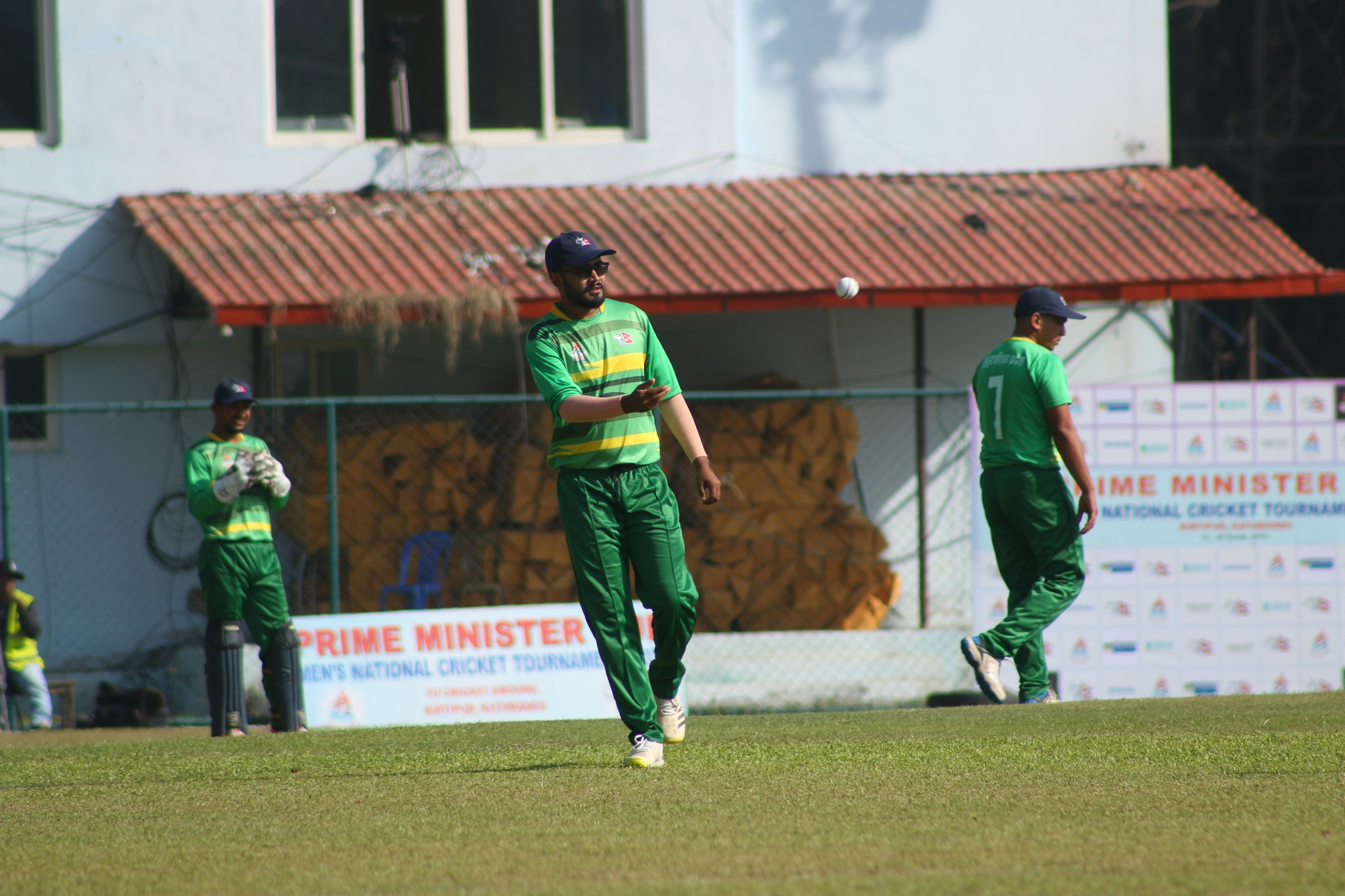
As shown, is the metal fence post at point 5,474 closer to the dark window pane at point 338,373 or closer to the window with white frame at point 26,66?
the dark window pane at point 338,373

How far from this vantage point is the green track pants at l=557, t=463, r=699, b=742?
5.68 m

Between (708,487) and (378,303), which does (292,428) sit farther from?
(708,487)

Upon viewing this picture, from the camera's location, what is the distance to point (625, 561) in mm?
5844

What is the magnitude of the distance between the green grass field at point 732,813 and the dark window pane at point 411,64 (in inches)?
304

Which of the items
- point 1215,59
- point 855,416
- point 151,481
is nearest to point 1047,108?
point 855,416

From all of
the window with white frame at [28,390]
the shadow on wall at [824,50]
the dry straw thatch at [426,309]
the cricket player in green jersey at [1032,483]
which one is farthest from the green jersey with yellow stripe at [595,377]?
the shadow on wall at [824,50]

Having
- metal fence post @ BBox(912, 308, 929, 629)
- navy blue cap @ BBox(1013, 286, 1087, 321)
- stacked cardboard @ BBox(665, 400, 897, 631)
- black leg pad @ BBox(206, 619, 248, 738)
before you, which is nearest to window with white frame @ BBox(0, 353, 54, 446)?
black leg pad @ BBox(206, 619, 248, 738)

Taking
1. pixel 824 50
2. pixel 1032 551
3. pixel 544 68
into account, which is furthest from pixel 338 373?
pixel 1032 551

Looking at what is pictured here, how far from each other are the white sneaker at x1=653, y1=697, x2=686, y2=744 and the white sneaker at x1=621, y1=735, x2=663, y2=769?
0.35 metres

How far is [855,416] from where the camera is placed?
531 inches

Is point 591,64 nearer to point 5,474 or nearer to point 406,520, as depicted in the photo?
point 406,520

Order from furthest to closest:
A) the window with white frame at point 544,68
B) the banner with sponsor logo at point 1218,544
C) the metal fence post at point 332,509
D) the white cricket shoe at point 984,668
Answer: the window with white frame at point 544,68 → the metal fence post at point 332,509 → the banner with sponsor logo at point 1218,544 → the white cricket shoe at point 984,668

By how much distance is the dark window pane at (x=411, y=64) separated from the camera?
13.6 m

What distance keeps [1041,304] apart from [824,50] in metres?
6.81
